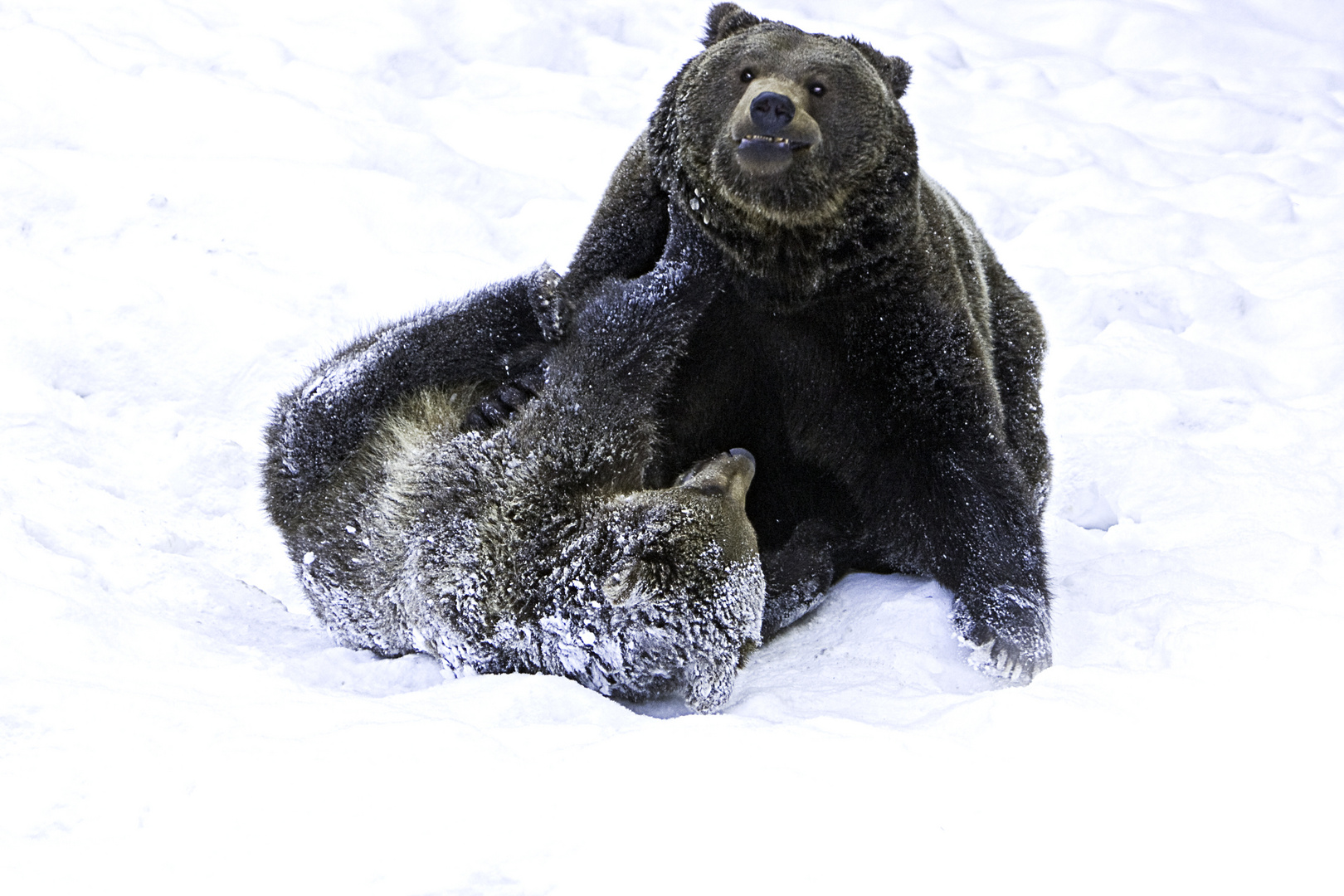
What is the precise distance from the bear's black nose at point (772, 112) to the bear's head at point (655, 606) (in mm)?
1293

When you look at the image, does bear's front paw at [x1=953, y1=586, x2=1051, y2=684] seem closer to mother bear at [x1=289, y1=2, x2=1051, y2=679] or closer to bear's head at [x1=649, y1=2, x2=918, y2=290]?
mother bear at [x1=289, y1=2, x2=1051, y2=679]

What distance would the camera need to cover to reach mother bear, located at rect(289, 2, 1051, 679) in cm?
436

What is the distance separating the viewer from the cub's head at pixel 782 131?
13.8ft

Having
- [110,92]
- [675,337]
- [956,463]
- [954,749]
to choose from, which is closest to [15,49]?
[110,92]

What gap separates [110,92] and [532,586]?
209 inches

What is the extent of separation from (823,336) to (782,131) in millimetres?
829

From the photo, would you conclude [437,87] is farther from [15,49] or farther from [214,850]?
[214,850]

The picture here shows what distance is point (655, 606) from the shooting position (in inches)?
161

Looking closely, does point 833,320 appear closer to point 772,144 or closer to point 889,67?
point 772,144

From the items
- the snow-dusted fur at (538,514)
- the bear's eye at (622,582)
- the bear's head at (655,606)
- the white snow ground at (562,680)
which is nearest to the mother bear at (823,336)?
the snow-dusted fur at (538,514)

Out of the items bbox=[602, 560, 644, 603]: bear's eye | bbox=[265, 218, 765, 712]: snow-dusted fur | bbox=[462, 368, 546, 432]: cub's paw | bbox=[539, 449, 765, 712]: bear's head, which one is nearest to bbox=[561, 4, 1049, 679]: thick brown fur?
bbox=[265, 218, 765, 712]: snow-dusted fur

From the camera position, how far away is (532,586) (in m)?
4.22

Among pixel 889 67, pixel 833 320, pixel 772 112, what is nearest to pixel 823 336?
pixel 833 320

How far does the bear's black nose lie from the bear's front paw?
6.03 feet
